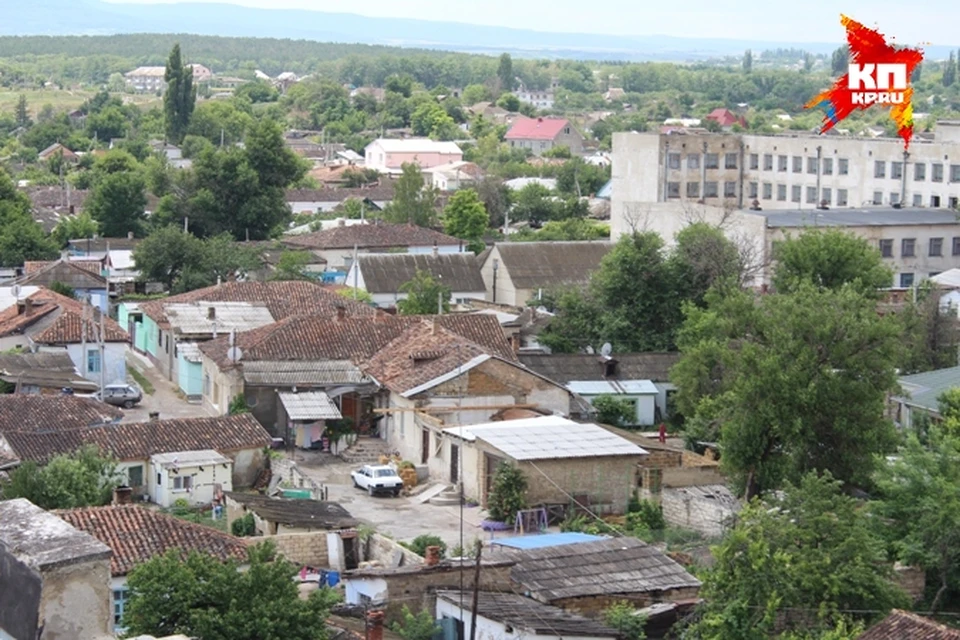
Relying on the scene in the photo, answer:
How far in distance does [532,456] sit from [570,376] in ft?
25.8

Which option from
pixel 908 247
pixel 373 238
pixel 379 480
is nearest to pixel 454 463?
pixel 379 480

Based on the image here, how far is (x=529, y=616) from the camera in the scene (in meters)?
20.0

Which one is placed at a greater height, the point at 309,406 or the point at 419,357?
the point at 419,357

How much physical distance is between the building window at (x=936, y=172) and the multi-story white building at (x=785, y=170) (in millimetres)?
33

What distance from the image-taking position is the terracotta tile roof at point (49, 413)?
29109 millimetres

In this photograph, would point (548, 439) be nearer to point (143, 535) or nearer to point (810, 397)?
point (810, 397)

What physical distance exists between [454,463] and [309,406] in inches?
149

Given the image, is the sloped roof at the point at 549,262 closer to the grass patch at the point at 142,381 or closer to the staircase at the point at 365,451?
the grass patch at the point at 142,381

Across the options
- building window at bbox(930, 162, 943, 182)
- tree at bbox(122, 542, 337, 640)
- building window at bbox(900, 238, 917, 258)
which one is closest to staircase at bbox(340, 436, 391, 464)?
tree at bbox(122, 542, 337, 640)

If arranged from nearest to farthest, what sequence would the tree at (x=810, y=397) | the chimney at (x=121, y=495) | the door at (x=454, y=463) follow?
the chimney at (x=121, y=495), the tree at (x=810, y=397), the door at (x=454, y=463)

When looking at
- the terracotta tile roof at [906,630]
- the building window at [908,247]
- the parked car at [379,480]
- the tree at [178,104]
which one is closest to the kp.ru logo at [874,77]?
the building window at [908,247]

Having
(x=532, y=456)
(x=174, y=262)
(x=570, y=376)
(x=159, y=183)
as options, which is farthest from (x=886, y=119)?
(x=532, y=456)

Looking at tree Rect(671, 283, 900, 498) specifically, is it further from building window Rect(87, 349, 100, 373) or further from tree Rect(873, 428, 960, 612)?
building window Rect(87, 349, 100, 373)

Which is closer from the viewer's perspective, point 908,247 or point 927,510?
point 927,510
